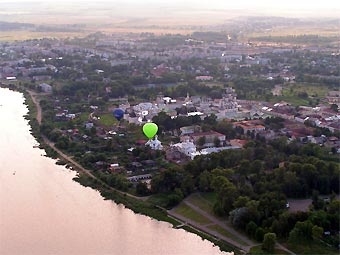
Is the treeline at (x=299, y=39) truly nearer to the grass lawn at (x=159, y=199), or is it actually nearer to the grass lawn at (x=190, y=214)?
the grass lawn at (x=159, y=199)

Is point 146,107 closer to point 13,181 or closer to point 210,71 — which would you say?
point 13,181

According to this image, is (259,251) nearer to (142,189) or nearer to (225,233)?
(225,233)

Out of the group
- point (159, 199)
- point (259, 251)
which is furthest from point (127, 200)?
point (259, 251)

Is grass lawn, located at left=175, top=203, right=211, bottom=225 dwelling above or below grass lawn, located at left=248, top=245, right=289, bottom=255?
below

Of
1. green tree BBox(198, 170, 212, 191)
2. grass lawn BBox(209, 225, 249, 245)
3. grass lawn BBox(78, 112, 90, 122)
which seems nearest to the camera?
grass lawn BBox(209, 225, 249, 245)

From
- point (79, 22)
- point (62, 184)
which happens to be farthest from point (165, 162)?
point (79, 22)

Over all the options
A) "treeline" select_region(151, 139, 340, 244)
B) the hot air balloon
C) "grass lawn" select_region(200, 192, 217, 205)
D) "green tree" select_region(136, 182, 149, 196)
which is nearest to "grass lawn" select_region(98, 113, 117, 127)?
the hot air balloon

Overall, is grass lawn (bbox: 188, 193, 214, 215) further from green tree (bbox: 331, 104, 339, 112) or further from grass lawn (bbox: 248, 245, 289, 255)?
green tree (bbox: 331, 104, 339, 112)
